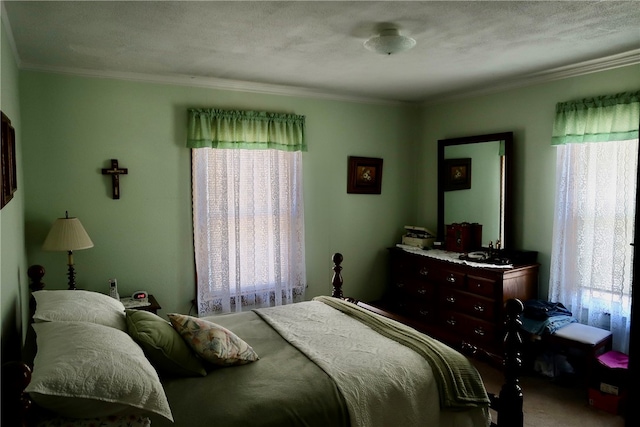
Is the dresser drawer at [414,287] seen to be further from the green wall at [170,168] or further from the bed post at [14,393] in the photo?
the bed post at [14,393]

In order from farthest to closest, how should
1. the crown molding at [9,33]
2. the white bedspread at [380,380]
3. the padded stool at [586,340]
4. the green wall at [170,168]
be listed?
the green wall at [170,168], the padded stool at [586,340], the crown molding at [9,33], the white bedspread at [380,380]

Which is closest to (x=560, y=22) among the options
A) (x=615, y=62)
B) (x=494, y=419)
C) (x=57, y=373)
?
(x=615, y=62)

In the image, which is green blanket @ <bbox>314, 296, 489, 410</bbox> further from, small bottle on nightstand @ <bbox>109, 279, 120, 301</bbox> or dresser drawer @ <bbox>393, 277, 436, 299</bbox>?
small bottle on nightstand @ <bbox>109, 279, 120, 301</bbox>

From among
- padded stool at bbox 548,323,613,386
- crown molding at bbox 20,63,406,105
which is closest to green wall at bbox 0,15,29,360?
crown molding at bbox 20,63,406,105

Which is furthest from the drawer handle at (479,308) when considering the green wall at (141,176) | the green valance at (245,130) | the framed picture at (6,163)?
the framed picture at (6,163)

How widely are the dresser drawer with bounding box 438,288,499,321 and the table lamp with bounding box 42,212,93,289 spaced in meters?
2.96

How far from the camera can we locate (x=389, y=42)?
97.5 inches

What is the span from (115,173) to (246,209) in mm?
1106

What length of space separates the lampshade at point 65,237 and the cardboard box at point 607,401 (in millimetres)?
3632

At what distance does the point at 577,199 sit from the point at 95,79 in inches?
152

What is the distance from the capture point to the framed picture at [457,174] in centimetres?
429

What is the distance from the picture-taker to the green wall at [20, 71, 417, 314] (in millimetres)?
3211

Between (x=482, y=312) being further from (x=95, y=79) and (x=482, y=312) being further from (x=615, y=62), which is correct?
(x=95, y=79)

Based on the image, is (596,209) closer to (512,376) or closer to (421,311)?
(421,311)
